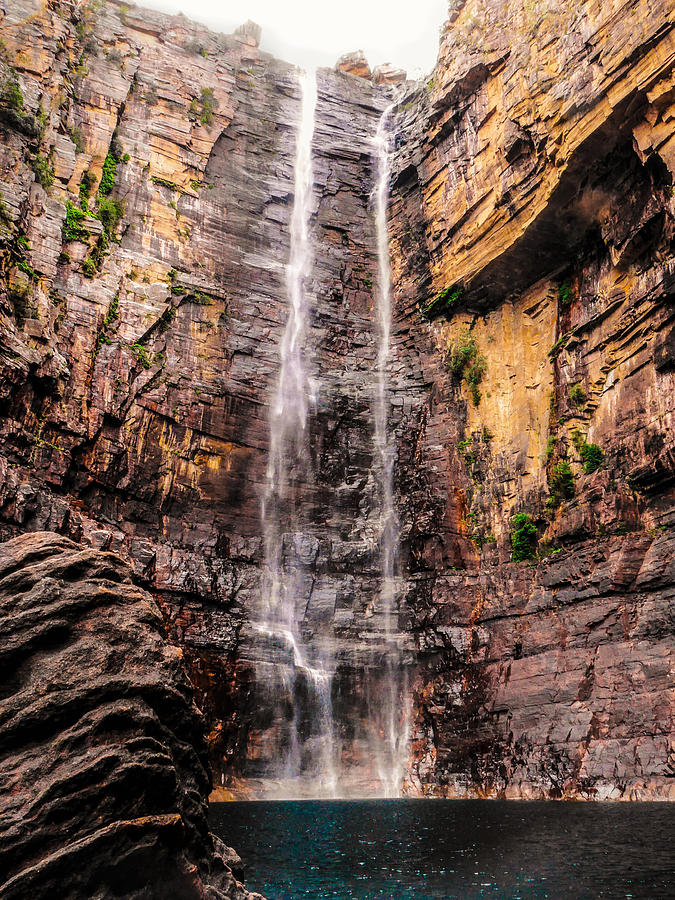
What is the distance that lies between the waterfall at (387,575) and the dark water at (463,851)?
5.80 meters

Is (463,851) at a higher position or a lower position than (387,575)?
lower

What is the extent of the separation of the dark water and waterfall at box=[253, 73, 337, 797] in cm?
525

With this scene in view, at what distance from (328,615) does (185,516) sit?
6.60 m

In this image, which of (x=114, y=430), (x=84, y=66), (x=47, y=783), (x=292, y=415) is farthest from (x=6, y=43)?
(x=47, y=783)

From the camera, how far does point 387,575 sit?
27.0 meters

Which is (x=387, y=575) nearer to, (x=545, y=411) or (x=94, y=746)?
(x=545, y=411)

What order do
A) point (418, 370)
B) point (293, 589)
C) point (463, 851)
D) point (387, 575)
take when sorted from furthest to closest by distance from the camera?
point (418, 370), point (387, 575), point (293, 589), point (463, 851)

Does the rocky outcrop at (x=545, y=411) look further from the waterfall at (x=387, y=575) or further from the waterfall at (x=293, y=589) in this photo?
the waterfall at (x=293, y=589)

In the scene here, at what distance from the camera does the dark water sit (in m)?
9.84

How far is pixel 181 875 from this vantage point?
5.59 metres

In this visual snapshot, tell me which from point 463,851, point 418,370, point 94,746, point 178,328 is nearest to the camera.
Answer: point 94,746

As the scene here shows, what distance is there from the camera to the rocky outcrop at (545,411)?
19578 mm

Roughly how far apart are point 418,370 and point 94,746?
26460 mm

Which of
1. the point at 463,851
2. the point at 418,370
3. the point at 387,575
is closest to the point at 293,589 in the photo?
the point at 387,575
